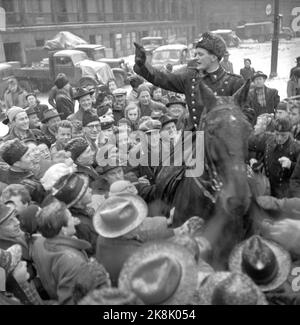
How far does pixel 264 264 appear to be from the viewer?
225 cm

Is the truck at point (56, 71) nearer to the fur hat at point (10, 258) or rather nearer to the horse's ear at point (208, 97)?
the horse's ear at point (208, 97)

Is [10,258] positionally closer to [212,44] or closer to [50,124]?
[212,44]

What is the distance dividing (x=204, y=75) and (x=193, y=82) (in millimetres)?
127

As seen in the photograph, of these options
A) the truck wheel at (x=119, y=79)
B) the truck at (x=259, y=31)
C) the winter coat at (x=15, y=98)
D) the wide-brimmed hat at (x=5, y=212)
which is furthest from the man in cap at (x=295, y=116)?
the truck at (x=259, y=31)

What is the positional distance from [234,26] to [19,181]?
40168mm

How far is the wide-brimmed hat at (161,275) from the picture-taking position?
209 cm

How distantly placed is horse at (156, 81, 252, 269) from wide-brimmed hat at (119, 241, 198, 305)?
53 cm

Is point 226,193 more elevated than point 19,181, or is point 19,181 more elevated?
point 226,193

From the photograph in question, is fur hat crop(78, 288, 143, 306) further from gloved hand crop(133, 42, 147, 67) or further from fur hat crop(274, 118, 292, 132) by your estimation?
fur hat crop(274, 118, 292, 132)

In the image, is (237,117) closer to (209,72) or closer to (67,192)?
(209,72)

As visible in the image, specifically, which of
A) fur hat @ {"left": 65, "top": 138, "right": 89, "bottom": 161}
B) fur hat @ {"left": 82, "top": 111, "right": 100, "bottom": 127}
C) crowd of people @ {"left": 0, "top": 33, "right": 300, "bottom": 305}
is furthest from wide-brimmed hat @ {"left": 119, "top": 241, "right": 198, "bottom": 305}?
A: fur hat @ {"left": 82, "top": 111, "right": 100, "bottom": 127}

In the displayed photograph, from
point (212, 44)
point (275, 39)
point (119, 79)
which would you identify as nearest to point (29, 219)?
point (212, 44)
